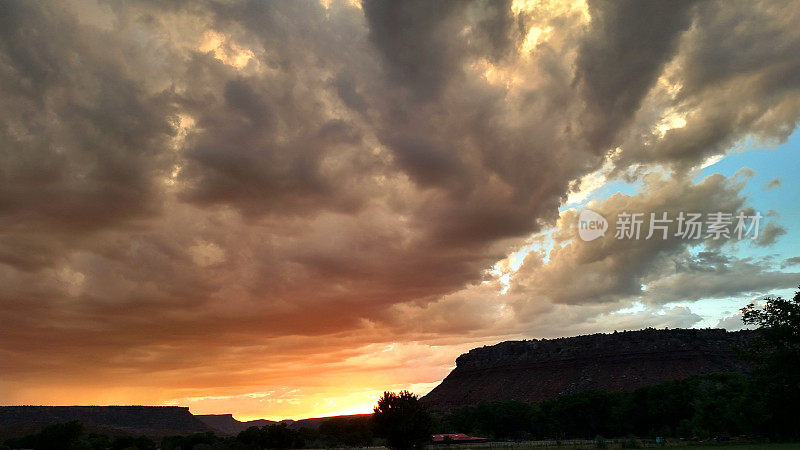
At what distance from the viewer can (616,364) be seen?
568 feet

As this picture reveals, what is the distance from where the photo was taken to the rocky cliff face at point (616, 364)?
521ft

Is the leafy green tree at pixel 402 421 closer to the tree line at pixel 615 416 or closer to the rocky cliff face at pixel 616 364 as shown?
the tree line at pixel 615 416

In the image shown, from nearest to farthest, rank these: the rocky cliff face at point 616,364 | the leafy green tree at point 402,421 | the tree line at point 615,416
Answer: the leafy green tree at point 402,421
the tree line at point 615,416
the rocky cliff face at point 616,364

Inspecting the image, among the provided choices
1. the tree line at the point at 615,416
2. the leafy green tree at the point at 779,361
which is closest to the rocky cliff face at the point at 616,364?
the tree line at the point at 615,416

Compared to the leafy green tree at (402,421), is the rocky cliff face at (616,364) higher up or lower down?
higher up

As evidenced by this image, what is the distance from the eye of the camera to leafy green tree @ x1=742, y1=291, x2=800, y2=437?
2709 inches

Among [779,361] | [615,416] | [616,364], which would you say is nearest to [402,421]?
[779,361]

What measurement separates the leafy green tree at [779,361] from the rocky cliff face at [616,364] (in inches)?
3273

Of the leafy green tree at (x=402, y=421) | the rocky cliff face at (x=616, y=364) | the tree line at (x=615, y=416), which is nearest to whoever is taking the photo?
the leafy green tree at (x=402, y=421)

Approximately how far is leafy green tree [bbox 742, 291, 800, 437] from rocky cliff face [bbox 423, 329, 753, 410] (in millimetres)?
83140

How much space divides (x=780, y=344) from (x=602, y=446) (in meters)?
24.5

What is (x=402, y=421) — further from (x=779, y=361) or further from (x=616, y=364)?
(x=616, y=364)

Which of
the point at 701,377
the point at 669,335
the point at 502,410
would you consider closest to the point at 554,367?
the point at 669,335

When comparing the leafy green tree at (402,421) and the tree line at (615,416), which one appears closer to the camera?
the leafy green tree at (402,421)
